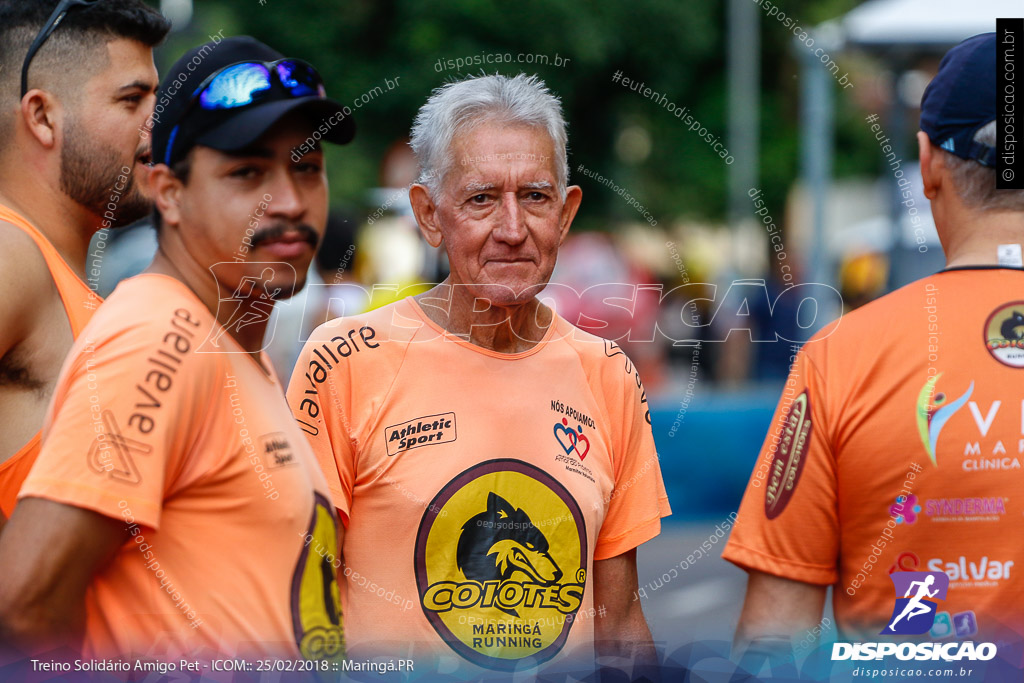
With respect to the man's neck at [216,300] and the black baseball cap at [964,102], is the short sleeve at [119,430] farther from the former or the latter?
the black baseball cap at [964,102]

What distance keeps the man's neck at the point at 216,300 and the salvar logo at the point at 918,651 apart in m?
1.36

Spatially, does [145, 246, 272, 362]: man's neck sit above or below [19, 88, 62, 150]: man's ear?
below

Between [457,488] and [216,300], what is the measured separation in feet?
2.65

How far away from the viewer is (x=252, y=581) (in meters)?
1.73

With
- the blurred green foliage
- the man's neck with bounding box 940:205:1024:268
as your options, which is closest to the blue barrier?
the blurred green foliage

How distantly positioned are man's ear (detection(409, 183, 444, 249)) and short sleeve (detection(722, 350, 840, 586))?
0.91 m

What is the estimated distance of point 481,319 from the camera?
2.54m

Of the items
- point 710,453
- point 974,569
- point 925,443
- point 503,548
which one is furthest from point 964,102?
point 710,453

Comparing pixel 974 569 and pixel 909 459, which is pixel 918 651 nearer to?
pixel 974 569

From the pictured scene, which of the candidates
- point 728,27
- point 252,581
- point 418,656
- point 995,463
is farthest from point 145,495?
point 728,27

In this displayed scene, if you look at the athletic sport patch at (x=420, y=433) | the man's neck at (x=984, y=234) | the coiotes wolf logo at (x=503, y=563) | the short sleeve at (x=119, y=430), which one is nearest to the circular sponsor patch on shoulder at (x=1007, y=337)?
the man's neck at (x=984, y=234)

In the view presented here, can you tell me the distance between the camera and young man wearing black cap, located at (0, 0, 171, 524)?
223 centimetres

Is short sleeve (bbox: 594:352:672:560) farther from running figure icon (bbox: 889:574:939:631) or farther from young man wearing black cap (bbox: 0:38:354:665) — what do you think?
young man wearing black cap (bbox: 0:38:354:665)

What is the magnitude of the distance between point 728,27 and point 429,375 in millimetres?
17886
